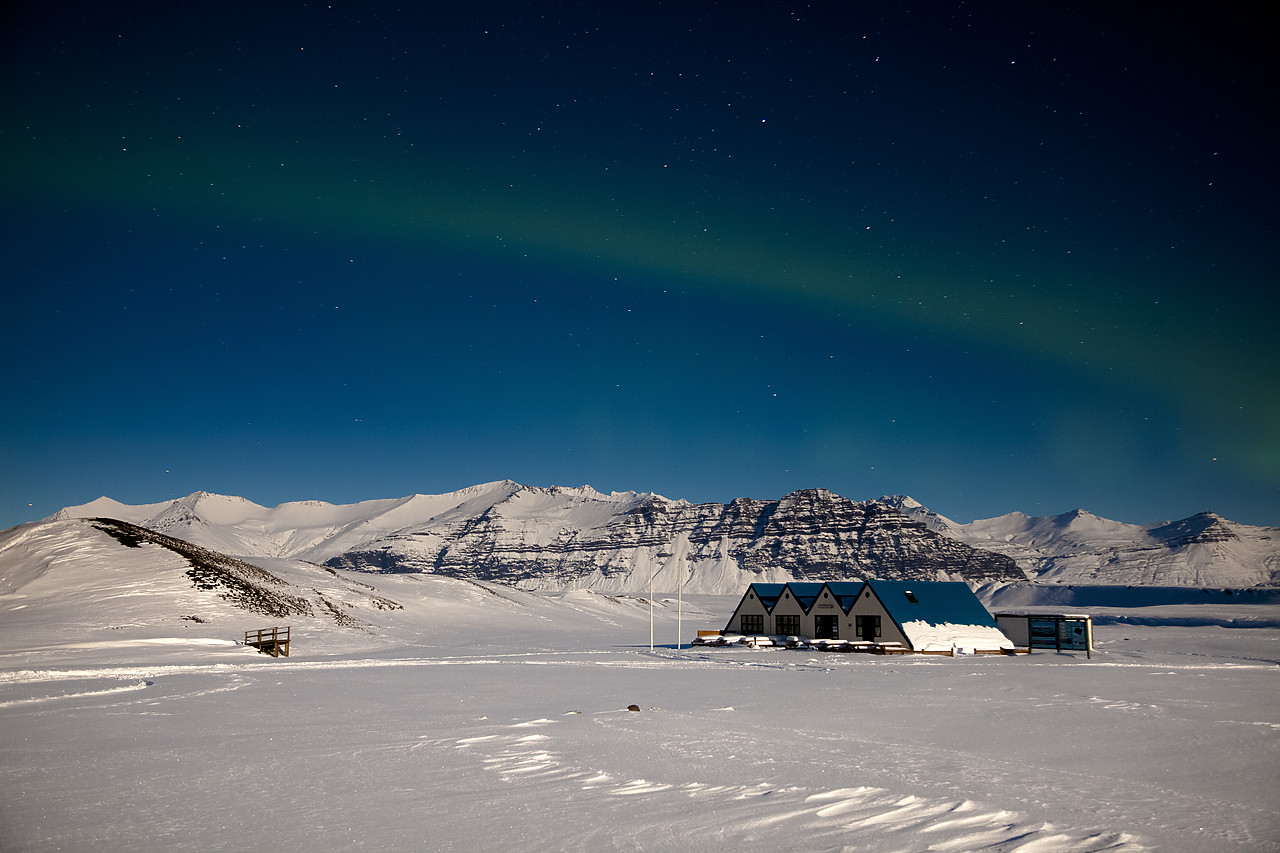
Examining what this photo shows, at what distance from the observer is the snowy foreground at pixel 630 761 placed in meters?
9.62

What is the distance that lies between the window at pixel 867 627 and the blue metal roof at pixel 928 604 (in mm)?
1592

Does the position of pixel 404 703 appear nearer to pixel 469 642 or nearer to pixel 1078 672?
pixel 1078 672

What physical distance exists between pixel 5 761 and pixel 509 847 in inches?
445

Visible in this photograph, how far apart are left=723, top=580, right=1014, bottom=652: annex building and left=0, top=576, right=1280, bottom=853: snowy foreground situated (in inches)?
841

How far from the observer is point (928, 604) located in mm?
58469

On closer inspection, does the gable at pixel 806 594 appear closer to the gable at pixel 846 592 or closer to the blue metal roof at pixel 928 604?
the gable at pixel 846 592

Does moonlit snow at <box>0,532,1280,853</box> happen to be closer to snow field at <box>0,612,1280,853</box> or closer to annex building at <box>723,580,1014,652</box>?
snow field at <box>0,612,1280,853</box>

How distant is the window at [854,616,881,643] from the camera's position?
57.1 meters

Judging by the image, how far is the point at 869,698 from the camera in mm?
26125

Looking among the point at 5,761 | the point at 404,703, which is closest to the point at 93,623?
the point at 404,703

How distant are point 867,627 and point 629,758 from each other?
4756 centimetres

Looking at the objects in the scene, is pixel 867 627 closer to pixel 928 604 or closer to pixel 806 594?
pixel 928 604

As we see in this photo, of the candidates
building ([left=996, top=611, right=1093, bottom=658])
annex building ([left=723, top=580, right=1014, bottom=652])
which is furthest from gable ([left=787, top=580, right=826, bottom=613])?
building ([left=996, top=611, right=1093, bottom=658])

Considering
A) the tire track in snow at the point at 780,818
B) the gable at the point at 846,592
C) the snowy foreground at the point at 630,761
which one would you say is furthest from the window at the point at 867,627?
the tire track in snow at the point at 780,818
